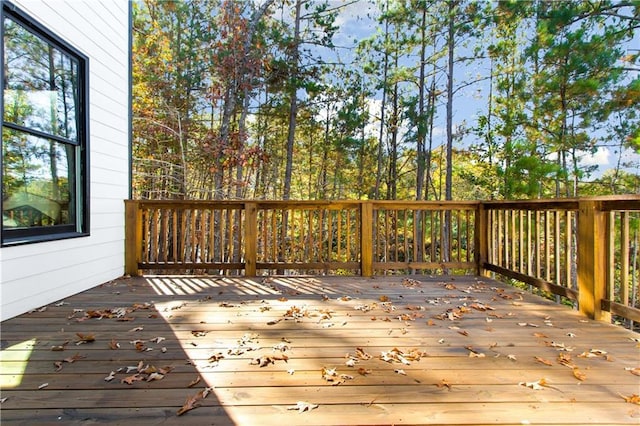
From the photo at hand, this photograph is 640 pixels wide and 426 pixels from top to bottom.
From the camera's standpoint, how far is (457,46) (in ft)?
30.1

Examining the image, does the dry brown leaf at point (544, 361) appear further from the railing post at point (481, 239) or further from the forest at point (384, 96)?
the forest at point (384, 96)

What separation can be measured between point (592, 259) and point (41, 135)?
448 cm

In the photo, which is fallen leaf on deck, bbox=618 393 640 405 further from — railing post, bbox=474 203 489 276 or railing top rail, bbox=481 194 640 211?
railing post, bbox=474 203 489 276

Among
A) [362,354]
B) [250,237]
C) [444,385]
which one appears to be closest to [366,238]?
[250,237]

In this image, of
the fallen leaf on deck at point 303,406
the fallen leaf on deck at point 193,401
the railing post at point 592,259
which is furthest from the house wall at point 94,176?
the railing post at point 592,259

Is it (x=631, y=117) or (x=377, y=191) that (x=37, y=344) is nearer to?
(x=377, y=191)

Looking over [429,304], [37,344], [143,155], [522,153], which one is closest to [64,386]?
[37,344]

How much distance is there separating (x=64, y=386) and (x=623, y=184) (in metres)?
10.5

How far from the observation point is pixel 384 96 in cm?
994

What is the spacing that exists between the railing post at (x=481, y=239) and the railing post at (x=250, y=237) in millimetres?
2740

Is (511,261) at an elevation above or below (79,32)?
below

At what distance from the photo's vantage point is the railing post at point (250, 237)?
4.05 meters

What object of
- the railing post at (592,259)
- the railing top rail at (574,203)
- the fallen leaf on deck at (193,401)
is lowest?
the fallen leaf on deck at (193,401)

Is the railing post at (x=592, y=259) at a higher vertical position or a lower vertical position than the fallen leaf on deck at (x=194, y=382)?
higher
